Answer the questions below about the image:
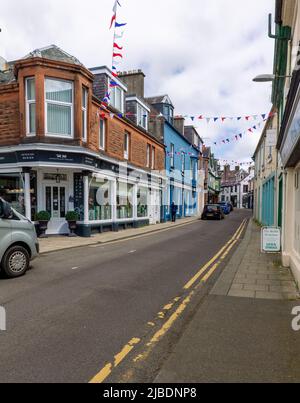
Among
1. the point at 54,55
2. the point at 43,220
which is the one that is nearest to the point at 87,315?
the point at 43,220

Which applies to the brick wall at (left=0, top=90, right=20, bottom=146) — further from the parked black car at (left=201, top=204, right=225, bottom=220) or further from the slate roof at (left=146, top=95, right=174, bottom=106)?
the parked black car at (left=201, top=204, right=225, bottom=220)

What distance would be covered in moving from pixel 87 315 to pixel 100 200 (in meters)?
12.8

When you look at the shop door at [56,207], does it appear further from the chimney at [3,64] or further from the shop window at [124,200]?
the chimney at [3,64]

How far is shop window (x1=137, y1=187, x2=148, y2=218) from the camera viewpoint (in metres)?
22.5

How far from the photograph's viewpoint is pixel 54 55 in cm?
1464

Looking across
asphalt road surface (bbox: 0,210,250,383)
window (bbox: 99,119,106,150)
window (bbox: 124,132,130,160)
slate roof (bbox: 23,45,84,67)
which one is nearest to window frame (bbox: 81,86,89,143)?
slate roof (bbox: 23,45,84,67)

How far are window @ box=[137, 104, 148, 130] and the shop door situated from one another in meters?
9.54

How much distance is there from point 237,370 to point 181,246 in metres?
9.38

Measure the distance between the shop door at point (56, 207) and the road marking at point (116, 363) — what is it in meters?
11.9

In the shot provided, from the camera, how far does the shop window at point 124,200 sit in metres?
19.6

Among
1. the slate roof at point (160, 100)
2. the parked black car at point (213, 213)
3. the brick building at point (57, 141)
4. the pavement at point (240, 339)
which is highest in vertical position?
the slate roof at point (160, 100)

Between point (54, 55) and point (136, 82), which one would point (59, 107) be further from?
point (136, 82)

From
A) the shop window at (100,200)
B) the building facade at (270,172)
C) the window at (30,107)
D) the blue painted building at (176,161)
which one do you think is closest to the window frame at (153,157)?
the blue painted building at (176,161)
